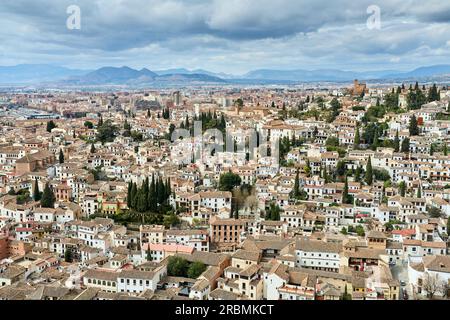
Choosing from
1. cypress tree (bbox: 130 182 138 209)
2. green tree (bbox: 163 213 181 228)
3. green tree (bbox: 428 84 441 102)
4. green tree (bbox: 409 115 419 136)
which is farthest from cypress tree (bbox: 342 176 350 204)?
green tree (bbox: 428 84 441 102)

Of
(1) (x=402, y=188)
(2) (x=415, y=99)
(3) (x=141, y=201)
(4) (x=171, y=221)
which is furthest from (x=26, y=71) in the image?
Answer: (2) (x=415, y=99)

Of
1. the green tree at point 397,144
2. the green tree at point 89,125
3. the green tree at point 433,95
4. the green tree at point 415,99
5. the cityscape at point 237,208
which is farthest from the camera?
the green tree at point 89,125

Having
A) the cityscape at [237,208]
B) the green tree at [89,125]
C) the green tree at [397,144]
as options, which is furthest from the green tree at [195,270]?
the green tree at [89,125]

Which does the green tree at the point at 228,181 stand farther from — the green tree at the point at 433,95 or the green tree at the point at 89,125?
the green tree at the point at 89,125

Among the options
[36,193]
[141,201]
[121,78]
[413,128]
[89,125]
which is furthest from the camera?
[121,78]

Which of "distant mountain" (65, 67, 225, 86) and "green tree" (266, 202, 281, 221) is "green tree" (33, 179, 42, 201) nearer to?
"green tree" (266, 202, 281, 221)

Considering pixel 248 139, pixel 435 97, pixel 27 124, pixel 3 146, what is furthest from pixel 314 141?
pixel 27 124

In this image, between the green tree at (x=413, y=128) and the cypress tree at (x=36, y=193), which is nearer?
the cypress tree at (x=36, y=193)

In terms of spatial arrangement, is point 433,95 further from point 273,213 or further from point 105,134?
point 105,134
